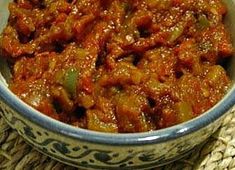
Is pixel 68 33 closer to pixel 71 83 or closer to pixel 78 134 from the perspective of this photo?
pixel 71 83

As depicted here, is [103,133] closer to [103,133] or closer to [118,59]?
[103,133]

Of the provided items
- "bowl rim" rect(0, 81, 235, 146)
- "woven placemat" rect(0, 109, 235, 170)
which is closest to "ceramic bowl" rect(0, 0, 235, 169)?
"bowl rim" rect(0, 81, 235, 146)

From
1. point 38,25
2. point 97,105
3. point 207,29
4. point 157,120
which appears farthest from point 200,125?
point 38,25

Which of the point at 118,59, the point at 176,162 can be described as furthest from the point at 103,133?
the point at 176,162

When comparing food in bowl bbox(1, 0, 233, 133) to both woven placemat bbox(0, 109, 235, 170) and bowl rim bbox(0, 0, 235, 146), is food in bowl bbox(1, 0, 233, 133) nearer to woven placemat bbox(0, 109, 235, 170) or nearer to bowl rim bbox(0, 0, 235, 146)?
bowl rim bbox(0, 0, 235, 146)

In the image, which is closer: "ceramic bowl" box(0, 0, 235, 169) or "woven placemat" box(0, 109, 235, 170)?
"ceramic bowl" box(0, 0, 235, 169)

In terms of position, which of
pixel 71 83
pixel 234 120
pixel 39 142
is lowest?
pixel 234 120
